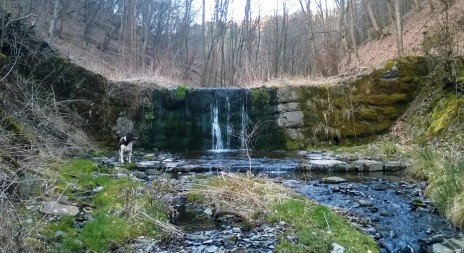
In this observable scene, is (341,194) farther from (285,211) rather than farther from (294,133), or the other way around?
(294,133)

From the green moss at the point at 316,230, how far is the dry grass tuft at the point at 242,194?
211 millimetres

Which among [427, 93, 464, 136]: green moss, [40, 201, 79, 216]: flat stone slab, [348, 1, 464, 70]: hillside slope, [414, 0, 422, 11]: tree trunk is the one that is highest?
[414, 0, 422, 11]: tree trunk

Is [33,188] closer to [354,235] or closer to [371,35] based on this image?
[354,235]

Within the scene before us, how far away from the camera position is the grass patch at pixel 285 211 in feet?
13.3

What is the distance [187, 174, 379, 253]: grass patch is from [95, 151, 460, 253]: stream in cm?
24

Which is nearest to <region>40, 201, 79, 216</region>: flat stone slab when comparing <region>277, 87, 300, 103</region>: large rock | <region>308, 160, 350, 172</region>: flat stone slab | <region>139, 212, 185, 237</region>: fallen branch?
<region>139, 212, 185, 237</region>: fallen branch

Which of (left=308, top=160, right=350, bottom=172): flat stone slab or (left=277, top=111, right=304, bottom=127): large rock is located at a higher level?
(left=277, top=111, right=304, bottom=127): large rock

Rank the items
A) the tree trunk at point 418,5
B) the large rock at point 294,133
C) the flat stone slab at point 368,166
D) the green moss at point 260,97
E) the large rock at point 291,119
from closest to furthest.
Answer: the flat stone slab at point 368,166 → the large rock at point 294,133 → the large rock at point 291,119 → the green moss at point 260,97 → the tree trunk at point 418,5

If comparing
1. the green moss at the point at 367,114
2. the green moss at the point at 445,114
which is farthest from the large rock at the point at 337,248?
the green moss at the point at 367,114

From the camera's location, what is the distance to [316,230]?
4297 mm

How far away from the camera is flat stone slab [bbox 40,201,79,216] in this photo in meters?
4.48

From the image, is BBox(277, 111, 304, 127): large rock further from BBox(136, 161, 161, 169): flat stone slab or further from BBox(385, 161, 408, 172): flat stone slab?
BBox(136, 161, 161, 169): flat stone slab

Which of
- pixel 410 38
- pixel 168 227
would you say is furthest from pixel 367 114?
pixel 168 227

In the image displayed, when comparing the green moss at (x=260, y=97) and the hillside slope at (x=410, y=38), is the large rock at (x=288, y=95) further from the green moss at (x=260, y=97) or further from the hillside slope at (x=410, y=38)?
the hillside slope at (x=410, y=38)
